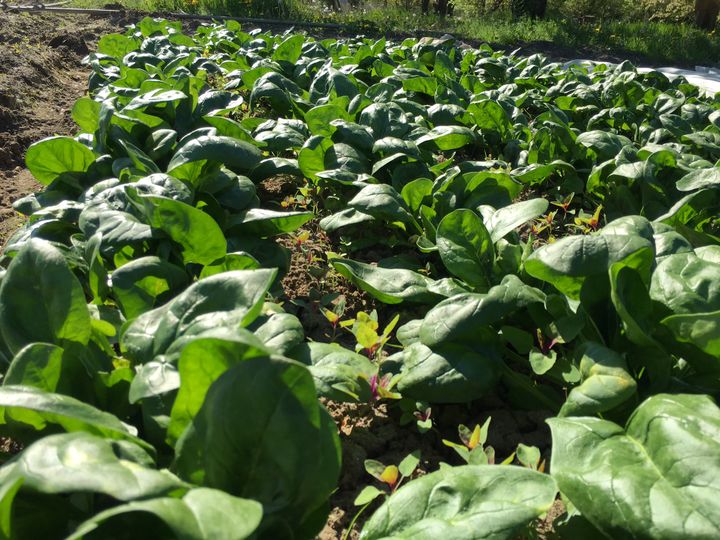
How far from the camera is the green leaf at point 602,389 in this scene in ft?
5.13

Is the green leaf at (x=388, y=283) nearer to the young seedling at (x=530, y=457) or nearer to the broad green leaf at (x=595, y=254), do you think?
the broad green leaf at (x=595, y=254)

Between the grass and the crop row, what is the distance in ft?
34.1

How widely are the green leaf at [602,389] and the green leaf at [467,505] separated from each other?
13.9 inches

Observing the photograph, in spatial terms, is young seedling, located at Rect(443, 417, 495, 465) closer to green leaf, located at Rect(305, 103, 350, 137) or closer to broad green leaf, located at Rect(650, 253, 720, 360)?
broad green leaf, located at Rect(650, 253, 720, 360)

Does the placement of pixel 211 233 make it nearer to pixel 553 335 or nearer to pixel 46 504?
pixel 46 504

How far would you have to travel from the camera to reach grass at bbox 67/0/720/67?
43.0 ft

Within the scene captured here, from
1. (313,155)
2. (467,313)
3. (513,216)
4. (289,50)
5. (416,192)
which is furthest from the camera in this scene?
(289,50)

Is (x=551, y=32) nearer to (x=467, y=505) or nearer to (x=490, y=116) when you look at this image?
(x=490, y=116)

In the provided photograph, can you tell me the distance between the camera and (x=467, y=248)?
2285 mm

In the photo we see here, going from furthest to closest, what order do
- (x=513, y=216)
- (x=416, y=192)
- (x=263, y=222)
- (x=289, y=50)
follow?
(x=289, y=50) → (x=416, y=192) → (x=263, y=222) → (x=513, y=216)

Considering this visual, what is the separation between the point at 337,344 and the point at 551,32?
14341 millimetres

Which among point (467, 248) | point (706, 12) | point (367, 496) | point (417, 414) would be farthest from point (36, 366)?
point (706, 12)

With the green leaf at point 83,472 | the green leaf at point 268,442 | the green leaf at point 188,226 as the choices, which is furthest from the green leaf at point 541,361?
the green leaf at point 83,472

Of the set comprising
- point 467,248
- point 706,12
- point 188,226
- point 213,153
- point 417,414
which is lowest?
point 417,414
